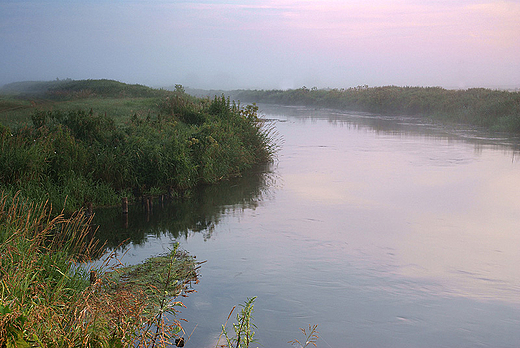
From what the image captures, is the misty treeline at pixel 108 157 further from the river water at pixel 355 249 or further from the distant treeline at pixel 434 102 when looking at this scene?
the distant treeline at pixel 434 102

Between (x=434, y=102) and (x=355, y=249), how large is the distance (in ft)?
104

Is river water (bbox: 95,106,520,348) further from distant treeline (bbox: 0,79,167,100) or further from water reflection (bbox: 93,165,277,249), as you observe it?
distant treeline (bbox: 0,79,167,100)

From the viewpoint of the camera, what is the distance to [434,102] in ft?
121

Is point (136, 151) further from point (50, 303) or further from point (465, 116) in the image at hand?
point (465, 116)

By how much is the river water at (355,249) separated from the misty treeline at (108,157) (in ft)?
2.09

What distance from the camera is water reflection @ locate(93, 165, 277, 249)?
905 cm

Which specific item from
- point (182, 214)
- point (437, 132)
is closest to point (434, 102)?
point (437, 132)

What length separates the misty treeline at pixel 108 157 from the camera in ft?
30.9

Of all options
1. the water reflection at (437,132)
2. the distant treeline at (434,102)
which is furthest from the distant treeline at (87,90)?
the distant treeline at (434,102)

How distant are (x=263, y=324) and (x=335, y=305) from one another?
A: 1021mm

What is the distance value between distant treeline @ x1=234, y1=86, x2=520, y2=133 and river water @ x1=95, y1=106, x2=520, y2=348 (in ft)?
44.9

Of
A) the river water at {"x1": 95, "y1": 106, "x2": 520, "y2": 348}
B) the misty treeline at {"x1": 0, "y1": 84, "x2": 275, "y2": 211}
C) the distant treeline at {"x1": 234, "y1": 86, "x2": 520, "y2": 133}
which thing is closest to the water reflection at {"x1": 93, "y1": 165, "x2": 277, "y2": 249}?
the river water at {"x1": 95, "y1": 106, "x2": 520, "y2": 348}

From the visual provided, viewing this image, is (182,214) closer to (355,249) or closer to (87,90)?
(355,249)

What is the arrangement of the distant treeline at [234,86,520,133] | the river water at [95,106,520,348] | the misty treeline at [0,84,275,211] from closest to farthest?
the river water at [95,106,520,348]
the misty treeline at [0,84,275,211]
the distant treeline at [234,86,520,133]
